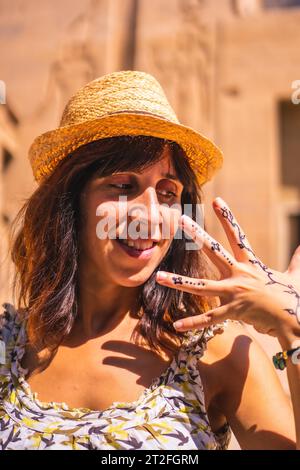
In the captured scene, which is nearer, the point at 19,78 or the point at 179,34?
the point at 179,34

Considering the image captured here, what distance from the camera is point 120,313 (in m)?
1.61

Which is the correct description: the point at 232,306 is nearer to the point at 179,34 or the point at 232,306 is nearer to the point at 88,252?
the point at 88,252

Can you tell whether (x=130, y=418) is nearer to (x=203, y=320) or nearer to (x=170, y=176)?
(x=203, y=320)

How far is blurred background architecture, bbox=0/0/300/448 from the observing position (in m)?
6.20

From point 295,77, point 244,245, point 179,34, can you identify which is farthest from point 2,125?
point 244,245

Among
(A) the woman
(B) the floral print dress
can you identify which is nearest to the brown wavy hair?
(A) the woman

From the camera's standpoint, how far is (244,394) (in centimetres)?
141

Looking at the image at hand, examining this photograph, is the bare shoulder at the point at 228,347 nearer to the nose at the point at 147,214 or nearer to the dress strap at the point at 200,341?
the dress strap at the point at 200,341

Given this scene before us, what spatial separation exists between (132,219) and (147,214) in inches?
1.5

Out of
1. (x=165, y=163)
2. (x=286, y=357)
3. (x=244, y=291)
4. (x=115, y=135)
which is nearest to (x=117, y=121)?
(x=115, y=135)

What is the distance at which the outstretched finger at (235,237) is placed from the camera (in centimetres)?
125

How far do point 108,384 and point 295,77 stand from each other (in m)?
5.40

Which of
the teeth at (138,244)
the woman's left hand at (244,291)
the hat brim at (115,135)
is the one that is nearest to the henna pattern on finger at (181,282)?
the woman's left hand at (244,291)

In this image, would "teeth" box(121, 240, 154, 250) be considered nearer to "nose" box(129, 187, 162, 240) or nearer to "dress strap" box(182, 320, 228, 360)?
"nose" box(129, 187, 162, 240)
